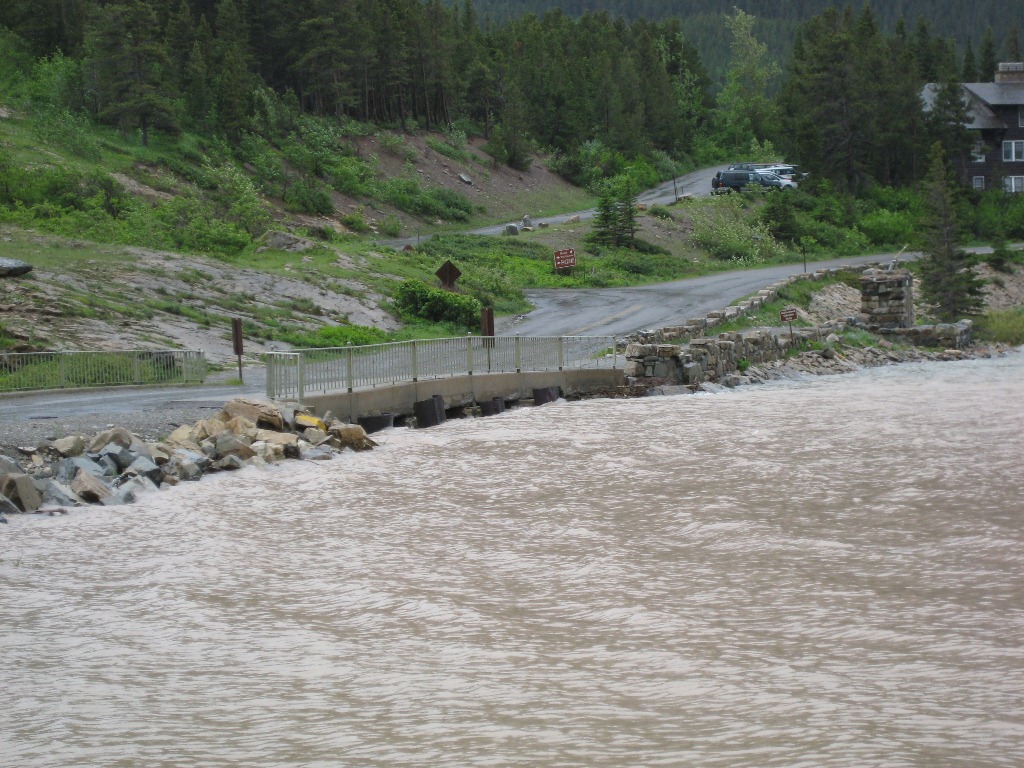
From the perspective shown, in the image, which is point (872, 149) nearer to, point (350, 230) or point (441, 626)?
point (350, 230)

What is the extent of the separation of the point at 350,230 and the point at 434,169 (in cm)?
1834

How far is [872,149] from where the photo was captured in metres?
79.9

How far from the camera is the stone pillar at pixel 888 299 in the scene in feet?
142

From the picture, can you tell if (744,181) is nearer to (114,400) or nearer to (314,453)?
(114,400)

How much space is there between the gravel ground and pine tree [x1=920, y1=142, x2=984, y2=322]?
35059 mm

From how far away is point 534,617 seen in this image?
10734mm

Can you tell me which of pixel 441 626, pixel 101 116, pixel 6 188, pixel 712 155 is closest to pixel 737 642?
pixel 441 626

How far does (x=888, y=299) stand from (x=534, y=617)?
35.8 m

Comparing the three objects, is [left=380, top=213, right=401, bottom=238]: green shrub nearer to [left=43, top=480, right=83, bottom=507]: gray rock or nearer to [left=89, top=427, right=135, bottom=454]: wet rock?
[left=89, top=427, right=135, bottom=454]: wet rock

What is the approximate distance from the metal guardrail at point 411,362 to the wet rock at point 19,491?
6.54 meters

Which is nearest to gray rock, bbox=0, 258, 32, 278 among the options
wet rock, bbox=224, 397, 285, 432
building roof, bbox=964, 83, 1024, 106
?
wet rock, bbox=224, 397, 285, 432

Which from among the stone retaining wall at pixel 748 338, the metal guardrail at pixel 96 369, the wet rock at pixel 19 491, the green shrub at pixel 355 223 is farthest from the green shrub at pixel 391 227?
the wet rock at pixel 19 491

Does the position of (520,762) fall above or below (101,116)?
below

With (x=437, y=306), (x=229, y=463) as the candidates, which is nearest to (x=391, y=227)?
(x=437, y=306)
